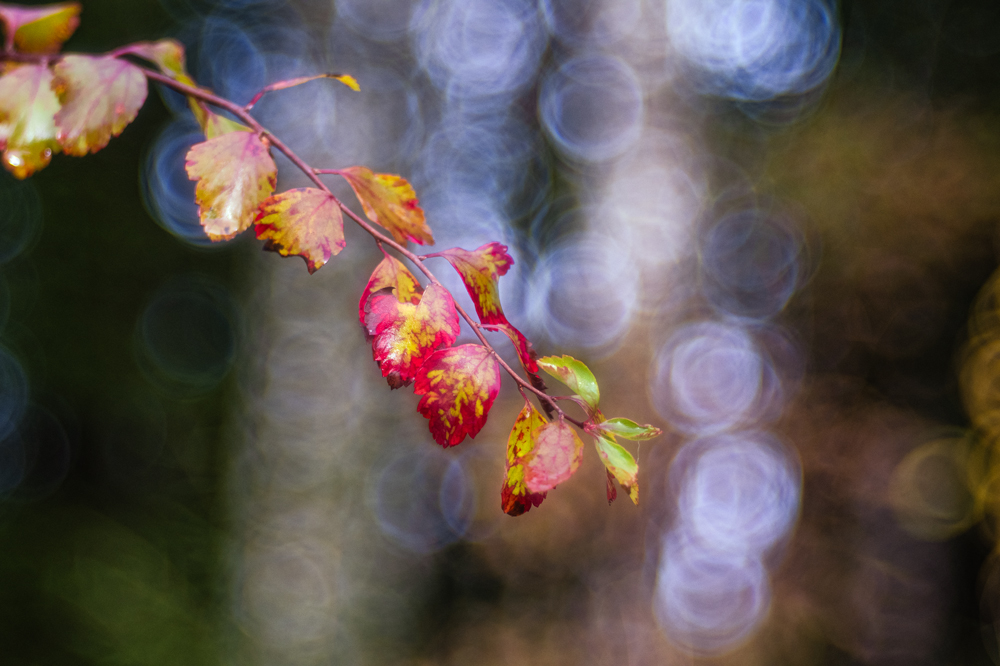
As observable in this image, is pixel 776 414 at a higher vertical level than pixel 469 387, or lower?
lower

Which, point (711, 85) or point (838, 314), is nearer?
point (838, 314)

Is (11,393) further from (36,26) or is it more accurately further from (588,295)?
(588,295)

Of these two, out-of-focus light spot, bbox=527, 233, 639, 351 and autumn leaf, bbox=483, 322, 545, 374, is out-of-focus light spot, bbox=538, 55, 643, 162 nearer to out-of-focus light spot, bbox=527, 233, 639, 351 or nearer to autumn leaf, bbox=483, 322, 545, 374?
out-of-focus light spot, bbox=527, 233, 639, 351

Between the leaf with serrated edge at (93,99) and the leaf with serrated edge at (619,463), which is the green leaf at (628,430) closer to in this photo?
the leaf with serrated edge at (619,463)

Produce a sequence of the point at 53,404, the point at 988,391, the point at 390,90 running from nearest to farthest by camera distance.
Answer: the point at 53,404 < the point at 988,391 < the point at 390,90

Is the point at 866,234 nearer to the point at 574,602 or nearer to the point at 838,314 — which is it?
the point at 838,314

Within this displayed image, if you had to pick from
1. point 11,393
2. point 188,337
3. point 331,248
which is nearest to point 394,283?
point 331,248

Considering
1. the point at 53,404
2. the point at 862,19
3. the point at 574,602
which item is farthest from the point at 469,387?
the point at 862,19
